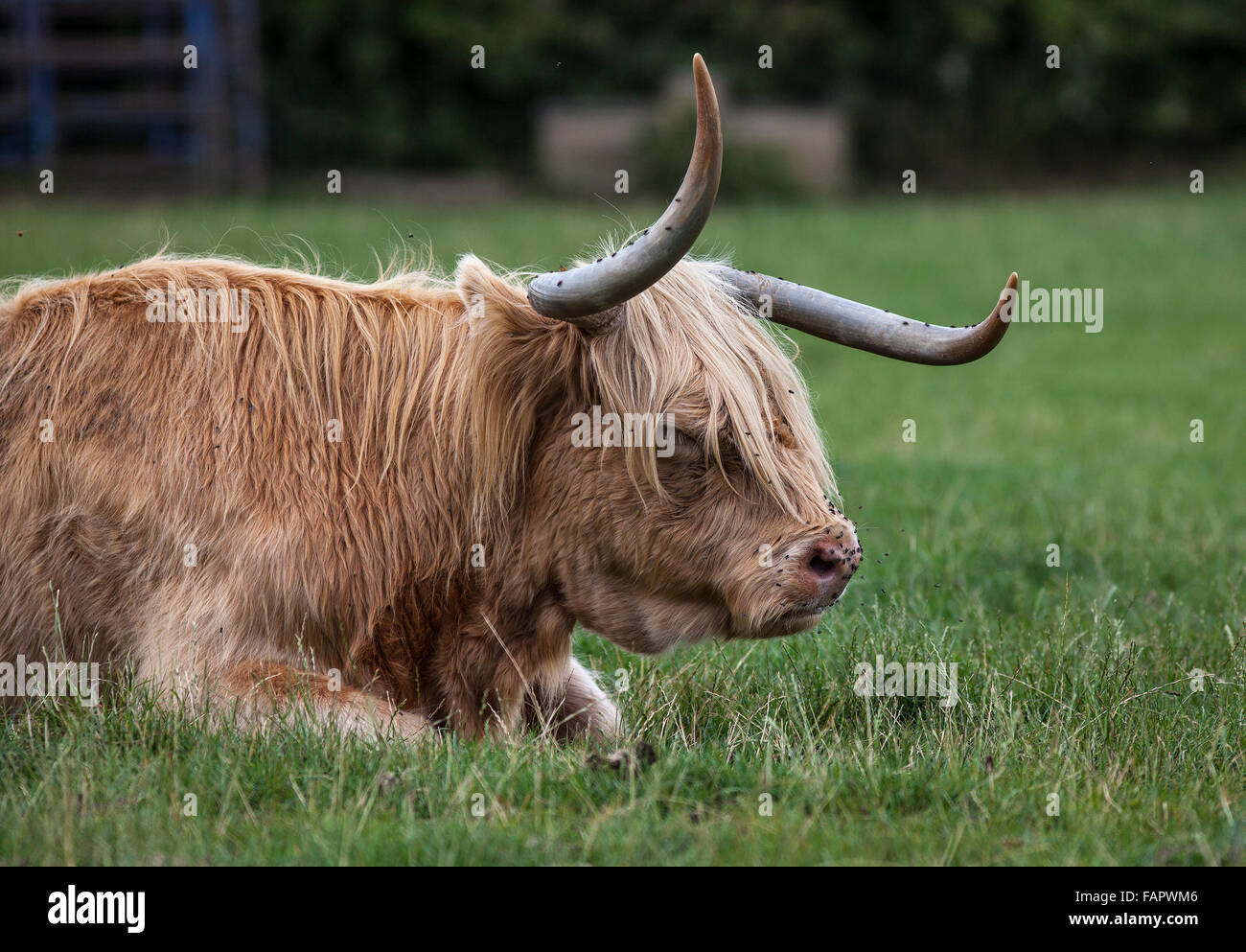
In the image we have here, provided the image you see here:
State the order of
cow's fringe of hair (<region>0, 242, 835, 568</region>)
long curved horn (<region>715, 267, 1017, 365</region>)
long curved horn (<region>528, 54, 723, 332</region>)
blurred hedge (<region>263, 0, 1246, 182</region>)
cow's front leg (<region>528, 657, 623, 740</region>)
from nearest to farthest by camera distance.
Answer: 1. long curved horn (<region>528, 54, 723, 332</region>)
2. long curved horn (<region>715, 267, 1017, 365</region>)
3. cow's fringe of hair (<region>0, 242, 835, 568</region>)
4. cow's front leg (<region>528, 657, 623, 740</region>)
5. blurred hedge (<region>263, 0, 1246, 182</region>)

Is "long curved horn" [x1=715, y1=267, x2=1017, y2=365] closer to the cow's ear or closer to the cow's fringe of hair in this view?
the cow's fringe of hair

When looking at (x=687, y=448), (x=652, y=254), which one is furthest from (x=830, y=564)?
(x=652, y=254)

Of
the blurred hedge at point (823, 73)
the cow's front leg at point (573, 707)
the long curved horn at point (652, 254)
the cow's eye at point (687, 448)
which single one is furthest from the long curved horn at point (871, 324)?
the blurred hedge at point (823, 73)

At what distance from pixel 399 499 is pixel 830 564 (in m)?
1.14

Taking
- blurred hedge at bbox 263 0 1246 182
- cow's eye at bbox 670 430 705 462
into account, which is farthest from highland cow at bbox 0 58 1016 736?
blurred hedge at bbox 263 0 1246 182

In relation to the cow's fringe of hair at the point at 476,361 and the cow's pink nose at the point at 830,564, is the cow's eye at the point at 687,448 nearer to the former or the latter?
the cow's fringe of hair at the point at 476,361

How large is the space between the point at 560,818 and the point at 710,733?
0.96 m

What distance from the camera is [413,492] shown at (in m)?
3.78

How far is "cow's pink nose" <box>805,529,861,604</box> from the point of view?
3.60 meters

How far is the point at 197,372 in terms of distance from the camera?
3.84 m

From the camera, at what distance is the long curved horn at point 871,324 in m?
3.54

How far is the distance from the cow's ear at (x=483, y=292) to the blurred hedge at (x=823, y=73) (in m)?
22.3

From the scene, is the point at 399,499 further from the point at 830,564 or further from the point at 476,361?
the point at 830,564

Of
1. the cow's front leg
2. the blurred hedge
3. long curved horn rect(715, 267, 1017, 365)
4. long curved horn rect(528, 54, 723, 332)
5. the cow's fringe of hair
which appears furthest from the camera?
the blurred hedge
